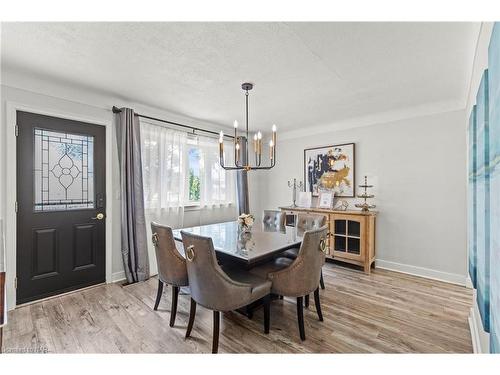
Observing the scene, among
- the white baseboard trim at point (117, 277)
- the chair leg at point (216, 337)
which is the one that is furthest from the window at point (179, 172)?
the chair leg at point (216, 337)

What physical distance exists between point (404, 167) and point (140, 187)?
12.0 feet

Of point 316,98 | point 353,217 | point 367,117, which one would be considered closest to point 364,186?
point 353,217

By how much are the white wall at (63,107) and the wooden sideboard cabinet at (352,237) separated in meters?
2.51

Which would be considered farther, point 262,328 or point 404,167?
point 404,167

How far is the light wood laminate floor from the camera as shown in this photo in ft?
6.05

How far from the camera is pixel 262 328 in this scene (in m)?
2.10

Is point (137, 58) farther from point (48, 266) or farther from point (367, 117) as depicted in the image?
point (367, 117)

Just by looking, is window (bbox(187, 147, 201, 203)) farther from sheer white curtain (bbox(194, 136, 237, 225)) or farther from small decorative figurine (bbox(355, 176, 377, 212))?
small decorative figurine (bbox(355, 176, 377, 212))

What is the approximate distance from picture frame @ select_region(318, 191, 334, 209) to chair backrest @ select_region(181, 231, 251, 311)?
257 cm

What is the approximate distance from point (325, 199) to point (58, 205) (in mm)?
3669

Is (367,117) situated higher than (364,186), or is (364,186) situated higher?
(367,117)

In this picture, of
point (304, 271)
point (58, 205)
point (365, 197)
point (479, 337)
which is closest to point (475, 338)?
point (479, 337)

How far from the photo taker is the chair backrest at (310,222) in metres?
3.04

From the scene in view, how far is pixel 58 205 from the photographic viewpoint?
2.69 metres
